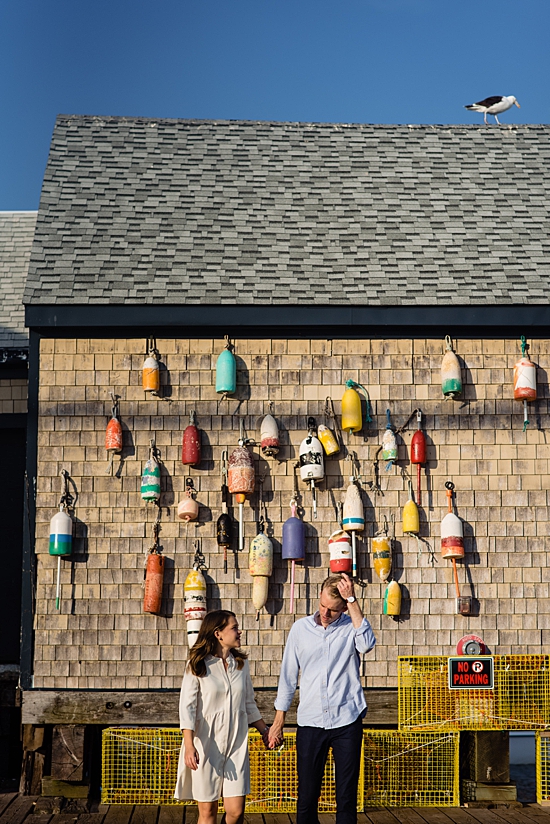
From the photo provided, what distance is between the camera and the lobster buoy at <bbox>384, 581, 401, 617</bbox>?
9.31 meters

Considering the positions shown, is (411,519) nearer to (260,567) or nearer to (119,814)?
(260,567)

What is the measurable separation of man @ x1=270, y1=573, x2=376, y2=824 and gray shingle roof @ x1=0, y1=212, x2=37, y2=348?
669cm

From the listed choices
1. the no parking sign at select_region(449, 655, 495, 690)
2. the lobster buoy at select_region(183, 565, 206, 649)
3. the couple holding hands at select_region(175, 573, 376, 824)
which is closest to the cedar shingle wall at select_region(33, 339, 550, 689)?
the lobster buoy at select_region(183, 565, 206, 649)

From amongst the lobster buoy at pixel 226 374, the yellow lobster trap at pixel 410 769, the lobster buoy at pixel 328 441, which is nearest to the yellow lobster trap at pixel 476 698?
the yellow lobster trap at pixel 410 769

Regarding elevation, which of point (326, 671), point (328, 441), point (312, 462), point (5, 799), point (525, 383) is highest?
point (525, 383)


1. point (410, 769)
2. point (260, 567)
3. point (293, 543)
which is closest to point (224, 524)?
point (260, 567)

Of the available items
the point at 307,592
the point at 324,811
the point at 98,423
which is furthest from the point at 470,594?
the point at 98,423

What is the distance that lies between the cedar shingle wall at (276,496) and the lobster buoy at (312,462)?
0.15 m

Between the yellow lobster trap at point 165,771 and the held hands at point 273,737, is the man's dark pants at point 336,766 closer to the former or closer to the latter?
the held hands at point 273,737

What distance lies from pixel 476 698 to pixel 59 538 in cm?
416

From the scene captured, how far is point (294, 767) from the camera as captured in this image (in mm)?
8789

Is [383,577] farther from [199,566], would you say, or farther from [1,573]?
[1,573]

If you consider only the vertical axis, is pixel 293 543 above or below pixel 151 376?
below

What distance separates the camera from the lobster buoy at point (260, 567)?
9219 millimetres
